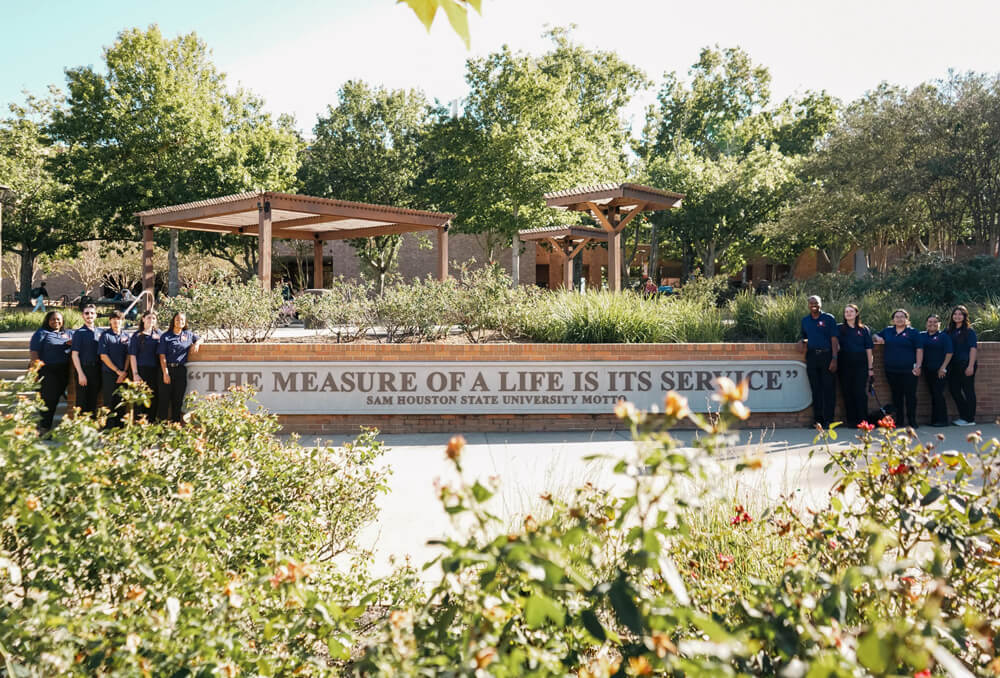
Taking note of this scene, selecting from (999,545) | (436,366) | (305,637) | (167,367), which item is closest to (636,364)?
(436,366)

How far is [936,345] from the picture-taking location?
936cm

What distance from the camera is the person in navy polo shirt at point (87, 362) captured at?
8734 millimetres

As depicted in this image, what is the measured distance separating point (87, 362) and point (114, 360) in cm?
45

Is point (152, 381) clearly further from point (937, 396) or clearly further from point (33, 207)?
point (33, 207)

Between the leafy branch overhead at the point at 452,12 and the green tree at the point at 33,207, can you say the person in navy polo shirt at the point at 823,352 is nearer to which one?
the leafy branch overhead at the point at 452,12

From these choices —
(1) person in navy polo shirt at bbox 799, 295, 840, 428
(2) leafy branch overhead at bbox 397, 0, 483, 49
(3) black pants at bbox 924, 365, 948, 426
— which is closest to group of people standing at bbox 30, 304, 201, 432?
(2) leafy branch overhead at bbox 397, 0, 483, 49

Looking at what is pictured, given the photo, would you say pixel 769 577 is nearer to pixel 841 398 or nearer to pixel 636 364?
pixel 636 364

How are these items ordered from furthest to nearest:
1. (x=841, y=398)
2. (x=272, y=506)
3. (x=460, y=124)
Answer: (x=460, y=124) → (x=841, y=398) → (x=272, y=506)

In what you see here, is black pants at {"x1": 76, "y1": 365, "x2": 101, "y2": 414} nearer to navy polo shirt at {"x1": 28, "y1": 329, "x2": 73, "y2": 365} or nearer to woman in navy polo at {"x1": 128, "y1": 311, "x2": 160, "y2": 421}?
navy polo shirt at {"x1": 28, "y1": 329, "x2": 73, "y2": 365}

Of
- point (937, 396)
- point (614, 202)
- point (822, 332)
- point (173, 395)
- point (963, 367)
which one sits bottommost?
point (937, 396)

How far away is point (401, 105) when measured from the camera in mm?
34250

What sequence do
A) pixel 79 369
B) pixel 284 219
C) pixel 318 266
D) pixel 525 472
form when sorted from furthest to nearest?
pixel 318 266, pixel 284 219, pixel 79 369, pixel 525 472

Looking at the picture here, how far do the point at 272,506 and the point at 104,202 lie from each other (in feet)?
85.4

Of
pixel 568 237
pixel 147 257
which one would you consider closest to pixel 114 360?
pixel 147 257
